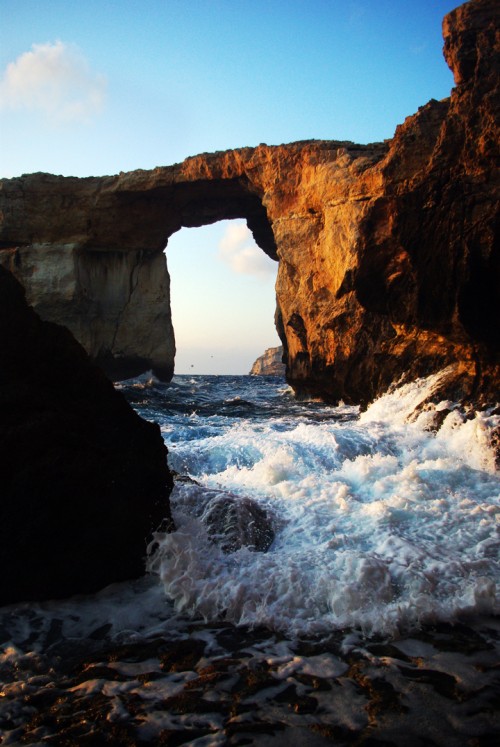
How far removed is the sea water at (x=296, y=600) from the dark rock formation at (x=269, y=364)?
133 feet

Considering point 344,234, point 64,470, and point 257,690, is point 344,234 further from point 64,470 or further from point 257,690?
point 257,690

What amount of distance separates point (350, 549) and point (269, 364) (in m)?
44.9

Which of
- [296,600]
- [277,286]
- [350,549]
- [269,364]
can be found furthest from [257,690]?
[269,364]

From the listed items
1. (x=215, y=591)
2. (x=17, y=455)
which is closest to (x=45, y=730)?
(x=215, y=591)

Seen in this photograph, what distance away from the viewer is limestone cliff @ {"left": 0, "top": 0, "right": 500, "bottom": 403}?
7.61m

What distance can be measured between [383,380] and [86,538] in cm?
938

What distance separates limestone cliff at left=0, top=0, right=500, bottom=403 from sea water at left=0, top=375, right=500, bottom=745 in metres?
3.39

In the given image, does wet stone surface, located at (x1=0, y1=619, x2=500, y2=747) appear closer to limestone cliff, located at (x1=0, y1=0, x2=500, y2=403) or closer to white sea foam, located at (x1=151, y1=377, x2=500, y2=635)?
white sea foam, located at (x1=151, y1=377, x2=500, y2=635)

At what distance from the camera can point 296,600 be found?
10.6 feet

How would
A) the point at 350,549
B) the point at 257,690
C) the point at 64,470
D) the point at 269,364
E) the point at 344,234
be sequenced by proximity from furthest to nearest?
1. the point at 269,364
2. the point at 344,234
3. the point at 350,549
4. the point at 64,470
5. the point at 257,690

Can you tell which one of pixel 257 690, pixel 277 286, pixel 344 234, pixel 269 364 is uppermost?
pixel 344 234

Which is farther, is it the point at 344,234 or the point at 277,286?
the point at 277,286

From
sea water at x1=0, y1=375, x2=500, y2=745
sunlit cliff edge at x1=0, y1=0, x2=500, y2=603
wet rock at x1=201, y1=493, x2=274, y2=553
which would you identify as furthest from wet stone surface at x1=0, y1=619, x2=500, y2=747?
wet rock at x1=201, y1=493, x2=274, y2=553

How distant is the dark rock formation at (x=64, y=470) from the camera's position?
3373 mm
